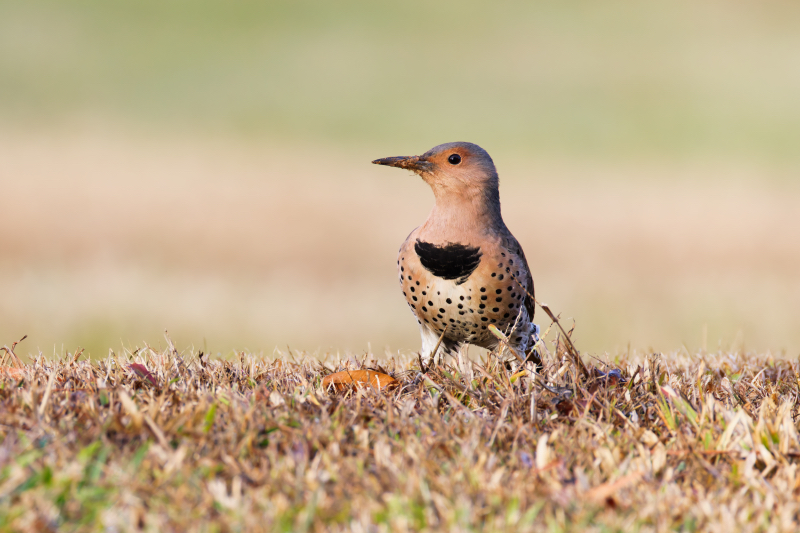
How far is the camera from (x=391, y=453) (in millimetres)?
2566

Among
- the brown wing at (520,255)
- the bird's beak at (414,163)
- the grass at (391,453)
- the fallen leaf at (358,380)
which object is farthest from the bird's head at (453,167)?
the fallen leaf at (358,380)

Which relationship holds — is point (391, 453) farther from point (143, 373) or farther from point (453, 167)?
point (453, 167)

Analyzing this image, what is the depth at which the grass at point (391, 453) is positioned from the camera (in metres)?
2.11

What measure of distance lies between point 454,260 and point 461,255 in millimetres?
46

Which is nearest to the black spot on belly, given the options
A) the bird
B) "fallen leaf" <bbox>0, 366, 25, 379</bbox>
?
the bird

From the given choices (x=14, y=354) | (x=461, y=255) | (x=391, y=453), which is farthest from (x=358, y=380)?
(x=14, y=354)

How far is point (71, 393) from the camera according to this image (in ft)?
9.82

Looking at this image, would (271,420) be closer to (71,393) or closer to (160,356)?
(71,393)

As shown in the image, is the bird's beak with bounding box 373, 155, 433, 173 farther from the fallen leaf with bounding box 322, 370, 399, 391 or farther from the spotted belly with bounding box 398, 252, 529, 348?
the fallen leaf with bounding box 322, 370, 399, 391

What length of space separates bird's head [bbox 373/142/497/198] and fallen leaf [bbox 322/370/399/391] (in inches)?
50.3

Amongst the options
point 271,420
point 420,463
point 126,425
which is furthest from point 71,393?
point 420,463

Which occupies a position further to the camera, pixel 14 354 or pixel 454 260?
pixel 454 260

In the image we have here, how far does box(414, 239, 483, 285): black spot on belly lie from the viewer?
4.18 m

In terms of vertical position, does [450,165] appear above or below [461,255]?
above
